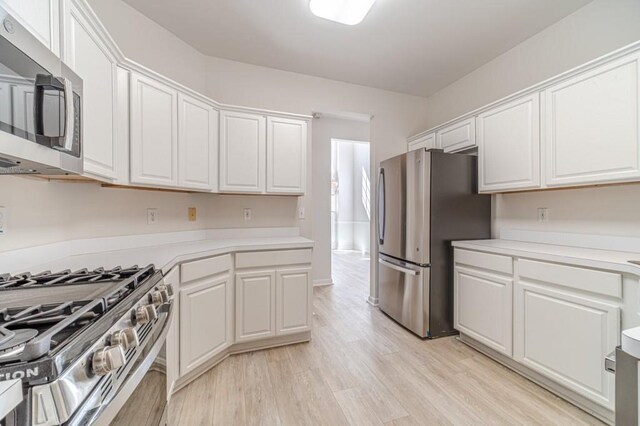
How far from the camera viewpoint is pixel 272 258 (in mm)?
2258

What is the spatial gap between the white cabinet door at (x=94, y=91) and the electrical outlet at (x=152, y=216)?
598mm

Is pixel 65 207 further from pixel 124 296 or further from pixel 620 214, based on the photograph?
pixel 620 214

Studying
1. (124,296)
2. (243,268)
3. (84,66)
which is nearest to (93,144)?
(84,66)

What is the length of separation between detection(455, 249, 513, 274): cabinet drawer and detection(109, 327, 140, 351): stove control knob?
2295 millimetres

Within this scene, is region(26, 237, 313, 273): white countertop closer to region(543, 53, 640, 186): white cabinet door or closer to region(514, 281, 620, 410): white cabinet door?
region(514, 281, 620, 410): white cabinet door

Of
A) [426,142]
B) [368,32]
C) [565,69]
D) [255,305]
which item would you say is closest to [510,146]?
[565,69]

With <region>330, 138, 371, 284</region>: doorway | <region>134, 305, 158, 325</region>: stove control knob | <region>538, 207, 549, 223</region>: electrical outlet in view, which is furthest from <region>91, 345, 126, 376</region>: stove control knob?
<region>330, 138, 371, 284</region>: doorway

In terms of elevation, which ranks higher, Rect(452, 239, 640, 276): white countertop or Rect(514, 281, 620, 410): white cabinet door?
Rect(452, 239, 640, 276): white countertop

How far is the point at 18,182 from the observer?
1.31m

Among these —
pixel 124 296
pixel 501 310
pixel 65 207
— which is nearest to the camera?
pixel 124 296

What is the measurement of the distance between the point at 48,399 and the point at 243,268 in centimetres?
171

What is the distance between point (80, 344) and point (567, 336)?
92.6 inches

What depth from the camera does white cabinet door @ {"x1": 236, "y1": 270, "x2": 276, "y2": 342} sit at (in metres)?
2.17

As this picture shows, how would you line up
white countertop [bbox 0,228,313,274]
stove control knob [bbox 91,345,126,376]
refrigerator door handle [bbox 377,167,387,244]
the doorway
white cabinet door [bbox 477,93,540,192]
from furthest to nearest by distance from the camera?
the doorway < refrigerator door handle [bbox 377,167,387,244] < white cabinet door [bbox 477,93,540,192] < white countertop [bbox 0,228,313,274] < stove control knob [bbox 91,345,126,376]
